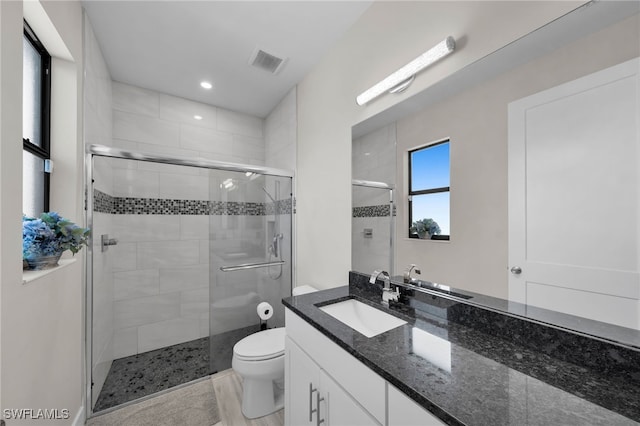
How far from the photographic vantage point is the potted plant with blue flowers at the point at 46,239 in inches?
40.6

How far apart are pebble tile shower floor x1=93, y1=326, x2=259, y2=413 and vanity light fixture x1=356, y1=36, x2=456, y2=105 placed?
214 cm

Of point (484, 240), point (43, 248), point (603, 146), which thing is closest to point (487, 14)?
point (603, 146)

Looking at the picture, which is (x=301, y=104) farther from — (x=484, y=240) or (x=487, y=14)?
(x=484, y=240)

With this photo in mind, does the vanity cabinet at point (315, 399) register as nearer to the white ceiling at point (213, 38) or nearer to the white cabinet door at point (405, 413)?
the white cabinet door at point (405, 413)

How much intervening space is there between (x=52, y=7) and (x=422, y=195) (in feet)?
6.41

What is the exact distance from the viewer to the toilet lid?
5.32ft

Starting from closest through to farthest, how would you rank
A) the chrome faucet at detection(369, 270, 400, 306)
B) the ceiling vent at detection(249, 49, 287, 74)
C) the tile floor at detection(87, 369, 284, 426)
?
the chrome faucet at detection(369, 270, 400, 306) < the tile floor at detection(87, 369, 284, 426) < the ceiling vent at detection(249, 49, 287, 74)

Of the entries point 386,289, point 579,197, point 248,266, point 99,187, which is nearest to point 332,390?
point 386,289

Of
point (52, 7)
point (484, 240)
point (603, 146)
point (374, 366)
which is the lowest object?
point (374, 366)

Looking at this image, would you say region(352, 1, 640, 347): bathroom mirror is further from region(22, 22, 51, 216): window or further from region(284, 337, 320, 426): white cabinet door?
region(22, 22, 51, 216): window

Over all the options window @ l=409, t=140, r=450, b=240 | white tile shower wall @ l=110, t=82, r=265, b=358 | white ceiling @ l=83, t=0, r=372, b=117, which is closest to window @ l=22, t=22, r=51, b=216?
white ceiling @ l=83, t=0, r=372, b=117

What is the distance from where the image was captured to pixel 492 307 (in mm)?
939

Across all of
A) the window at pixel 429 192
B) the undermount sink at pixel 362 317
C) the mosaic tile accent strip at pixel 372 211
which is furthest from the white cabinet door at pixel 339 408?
the mosaic tile accent strip at pixel 372 211

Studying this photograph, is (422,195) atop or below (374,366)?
atop
